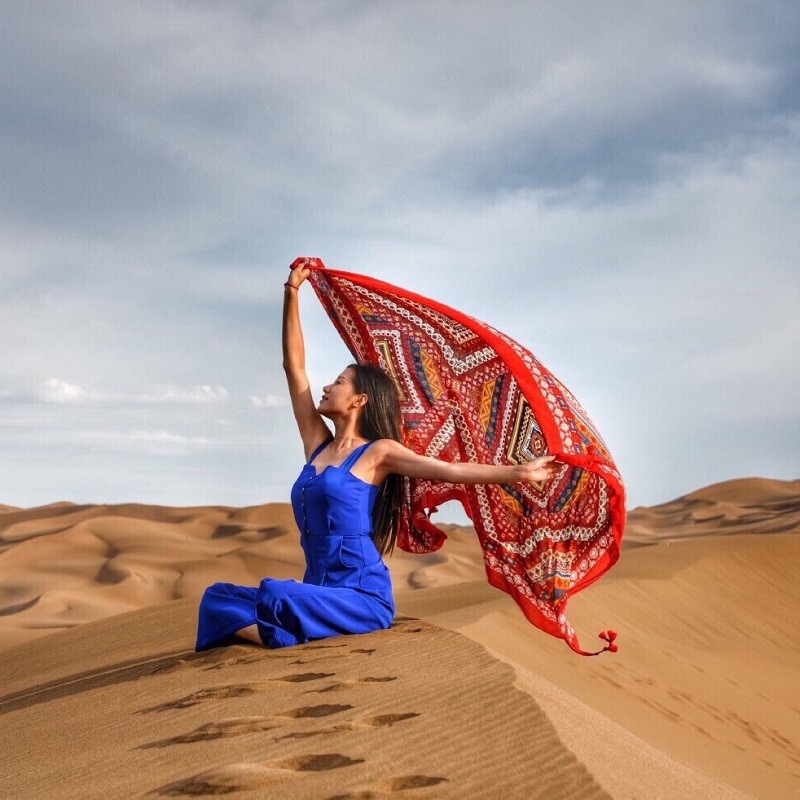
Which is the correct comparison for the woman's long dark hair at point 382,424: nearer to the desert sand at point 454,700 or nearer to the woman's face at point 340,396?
the woman's face at point 340,396

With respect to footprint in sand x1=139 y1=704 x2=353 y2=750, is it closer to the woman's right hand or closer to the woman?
the woman

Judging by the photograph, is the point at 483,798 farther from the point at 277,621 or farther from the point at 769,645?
the point at 769,645

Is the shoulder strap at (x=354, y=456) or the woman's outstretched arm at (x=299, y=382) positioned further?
the woman's outstretched arm at (x=299, y=382)

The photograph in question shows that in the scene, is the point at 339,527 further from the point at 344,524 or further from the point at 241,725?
the point at 241,725

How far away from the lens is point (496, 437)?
6137 millimetres

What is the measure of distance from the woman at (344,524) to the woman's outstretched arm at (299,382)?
113 millimetres

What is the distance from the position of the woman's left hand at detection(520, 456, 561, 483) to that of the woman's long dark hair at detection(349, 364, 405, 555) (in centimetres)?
98

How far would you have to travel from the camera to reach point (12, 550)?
25.3m

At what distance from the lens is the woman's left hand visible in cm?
525

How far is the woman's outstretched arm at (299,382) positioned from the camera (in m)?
6.17

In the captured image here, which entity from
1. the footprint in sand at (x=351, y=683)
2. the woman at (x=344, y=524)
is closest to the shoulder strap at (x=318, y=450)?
the woman at (x=344, y=524)

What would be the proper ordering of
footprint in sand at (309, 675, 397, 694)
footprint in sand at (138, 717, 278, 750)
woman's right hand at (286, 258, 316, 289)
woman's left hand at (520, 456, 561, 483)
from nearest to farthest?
footprint in sand at (138, 717, 278, 750) → footprint in sand at (309, 675, 397, 694) → woman's left hand at (520, 456, 561, 483) → woman's right hand at (286, 258, 316, 289)

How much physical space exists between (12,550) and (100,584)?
464 cm

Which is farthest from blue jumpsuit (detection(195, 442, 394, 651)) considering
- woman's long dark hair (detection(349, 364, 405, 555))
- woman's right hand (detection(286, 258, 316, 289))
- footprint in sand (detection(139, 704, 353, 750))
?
footprint in sand (detection(139, 704, 353, 750))
